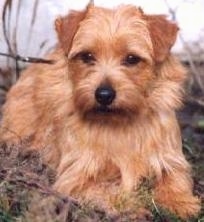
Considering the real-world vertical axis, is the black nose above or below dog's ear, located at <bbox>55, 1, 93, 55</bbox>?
below

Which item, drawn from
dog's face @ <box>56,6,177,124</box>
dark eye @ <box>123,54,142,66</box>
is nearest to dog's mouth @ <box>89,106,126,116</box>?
dog's face @ <box>56,6,177,124</box>

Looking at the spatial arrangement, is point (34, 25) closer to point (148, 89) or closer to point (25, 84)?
point (25, 84)

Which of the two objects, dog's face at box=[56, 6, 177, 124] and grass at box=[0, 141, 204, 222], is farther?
dog's face at box=[56, 6, 177, 124]

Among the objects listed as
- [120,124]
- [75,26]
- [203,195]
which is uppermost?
[75,26]

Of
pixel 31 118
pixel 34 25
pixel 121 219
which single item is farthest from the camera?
pixel 34 25

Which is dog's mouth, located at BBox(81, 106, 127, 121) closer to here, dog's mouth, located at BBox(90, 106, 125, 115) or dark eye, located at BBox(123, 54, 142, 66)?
dog's mouth, located at BBox(90, 106, 125, 115)

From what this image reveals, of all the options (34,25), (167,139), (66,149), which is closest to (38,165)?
(66,149)

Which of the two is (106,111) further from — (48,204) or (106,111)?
(48,204)

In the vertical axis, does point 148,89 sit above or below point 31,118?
above

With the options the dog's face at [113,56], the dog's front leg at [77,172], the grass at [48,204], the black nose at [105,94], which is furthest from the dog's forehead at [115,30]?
the grass at [48,204]
